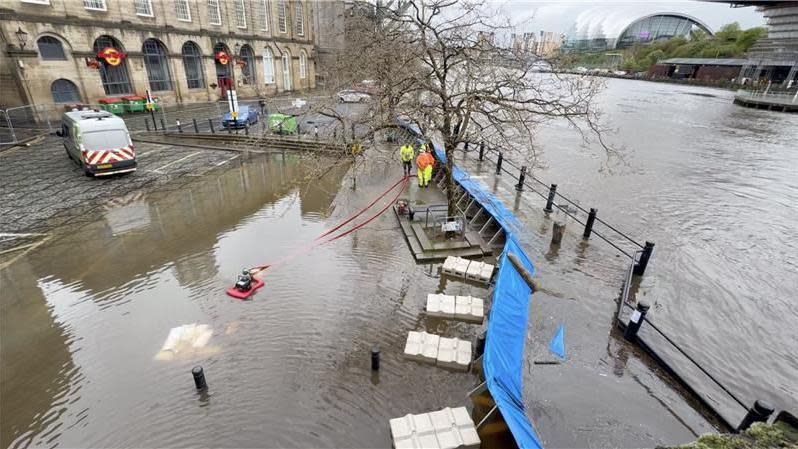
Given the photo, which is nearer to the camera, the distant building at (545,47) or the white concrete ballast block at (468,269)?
the white concrete ballast block at (468,269)

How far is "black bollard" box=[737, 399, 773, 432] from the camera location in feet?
17.1

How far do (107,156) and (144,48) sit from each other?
63.4 feet

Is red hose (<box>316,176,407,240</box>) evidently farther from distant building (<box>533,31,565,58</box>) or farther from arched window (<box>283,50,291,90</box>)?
arched window (<box>283,50,291,90</box>)

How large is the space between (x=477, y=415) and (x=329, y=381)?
2.64m

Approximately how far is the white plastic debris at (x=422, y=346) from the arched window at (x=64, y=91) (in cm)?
3049

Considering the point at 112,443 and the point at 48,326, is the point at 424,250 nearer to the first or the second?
the point at 112,443

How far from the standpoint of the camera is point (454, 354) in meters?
7.05

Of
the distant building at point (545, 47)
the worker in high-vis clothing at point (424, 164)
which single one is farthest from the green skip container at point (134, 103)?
the distant building at point (545, 47)

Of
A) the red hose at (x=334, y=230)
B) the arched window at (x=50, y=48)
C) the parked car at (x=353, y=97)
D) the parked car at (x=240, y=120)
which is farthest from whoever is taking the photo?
the parked car at (x=240, y=120)

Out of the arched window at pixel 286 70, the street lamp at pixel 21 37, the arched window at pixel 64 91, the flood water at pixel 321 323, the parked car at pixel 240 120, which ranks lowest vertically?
the flood water at pixel 321 323

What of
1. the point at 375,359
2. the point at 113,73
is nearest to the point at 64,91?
the point at 113,73

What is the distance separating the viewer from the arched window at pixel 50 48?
2334 cm

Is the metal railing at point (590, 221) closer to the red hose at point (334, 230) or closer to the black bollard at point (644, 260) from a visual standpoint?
the black bollard at point (644, 260)

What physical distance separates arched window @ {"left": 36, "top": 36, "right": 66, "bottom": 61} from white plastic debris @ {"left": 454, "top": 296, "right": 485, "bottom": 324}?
30.7 m
